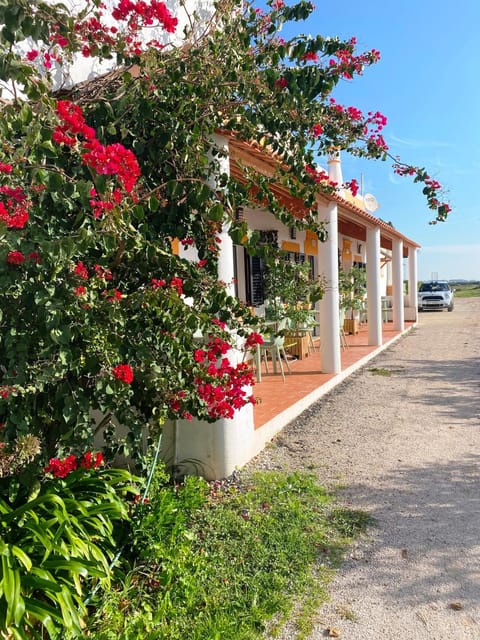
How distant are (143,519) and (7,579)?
1092 mm

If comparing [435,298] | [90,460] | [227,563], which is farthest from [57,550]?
[435,298]

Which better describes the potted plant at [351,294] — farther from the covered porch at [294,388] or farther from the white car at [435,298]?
the white car at [435,298]

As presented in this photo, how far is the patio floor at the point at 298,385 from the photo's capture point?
6176 millimetres

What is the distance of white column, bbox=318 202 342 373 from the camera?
8.09 meters

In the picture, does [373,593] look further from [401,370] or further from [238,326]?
[401,370]

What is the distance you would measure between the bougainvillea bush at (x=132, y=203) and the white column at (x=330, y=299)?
424cm

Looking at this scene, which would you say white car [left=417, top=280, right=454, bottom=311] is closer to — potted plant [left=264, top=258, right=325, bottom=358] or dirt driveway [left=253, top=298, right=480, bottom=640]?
potted plant [left=264, top=258, right=325, bottom=358]

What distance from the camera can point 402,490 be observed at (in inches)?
169

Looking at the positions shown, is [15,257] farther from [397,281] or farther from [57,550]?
[397,281]

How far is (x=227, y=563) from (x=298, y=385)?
4.64 metres

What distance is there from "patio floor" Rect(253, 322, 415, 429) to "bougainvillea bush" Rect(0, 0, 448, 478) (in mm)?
1627

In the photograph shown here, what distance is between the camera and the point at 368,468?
4.79 meters

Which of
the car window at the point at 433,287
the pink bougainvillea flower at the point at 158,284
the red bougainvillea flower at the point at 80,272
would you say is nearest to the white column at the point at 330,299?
the pink bougainvillea flower at the point at 158,284

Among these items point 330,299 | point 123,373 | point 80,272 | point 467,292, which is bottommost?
point 123,373
